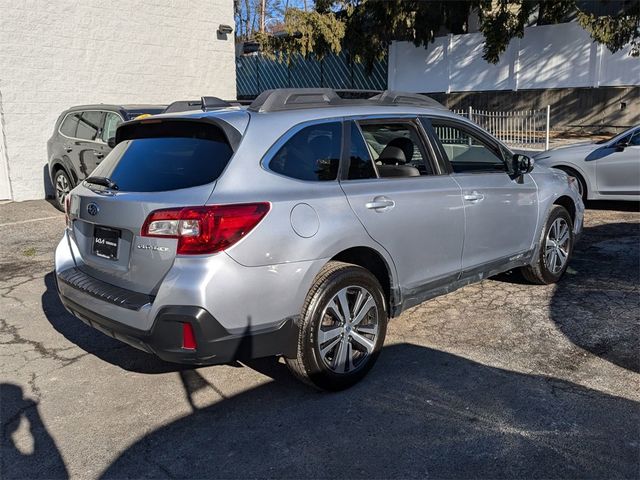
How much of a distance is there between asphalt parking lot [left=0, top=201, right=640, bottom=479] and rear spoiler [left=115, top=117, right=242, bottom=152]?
1.59 m

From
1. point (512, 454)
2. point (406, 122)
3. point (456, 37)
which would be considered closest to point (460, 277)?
point (406, 122)

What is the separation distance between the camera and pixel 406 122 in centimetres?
443

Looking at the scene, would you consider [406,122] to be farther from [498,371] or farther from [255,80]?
[255,80]

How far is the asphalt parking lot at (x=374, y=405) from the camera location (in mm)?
3016

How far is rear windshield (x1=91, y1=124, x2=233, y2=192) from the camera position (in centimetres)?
336

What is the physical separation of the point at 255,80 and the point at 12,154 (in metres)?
17.0

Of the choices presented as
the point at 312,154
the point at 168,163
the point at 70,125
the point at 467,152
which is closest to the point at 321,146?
the point at 312,154

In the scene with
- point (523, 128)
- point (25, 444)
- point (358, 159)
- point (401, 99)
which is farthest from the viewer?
point (523, 128)

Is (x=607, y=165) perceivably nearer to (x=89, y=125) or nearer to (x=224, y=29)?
(x=89, y=125)

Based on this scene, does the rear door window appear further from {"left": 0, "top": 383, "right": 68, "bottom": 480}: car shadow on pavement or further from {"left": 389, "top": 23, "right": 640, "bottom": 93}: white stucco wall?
{"left": 389, "top": 23, "right": 640, "bottom": 93}: white stucco wall

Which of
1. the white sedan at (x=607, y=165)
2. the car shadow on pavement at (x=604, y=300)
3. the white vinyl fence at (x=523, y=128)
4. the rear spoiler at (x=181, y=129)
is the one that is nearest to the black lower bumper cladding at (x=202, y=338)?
the rear spoiler at (x=181, y=129)

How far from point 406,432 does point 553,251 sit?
123 inches

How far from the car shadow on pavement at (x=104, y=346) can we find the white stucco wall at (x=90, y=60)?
7469 mm

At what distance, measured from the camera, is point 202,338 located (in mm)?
3123
